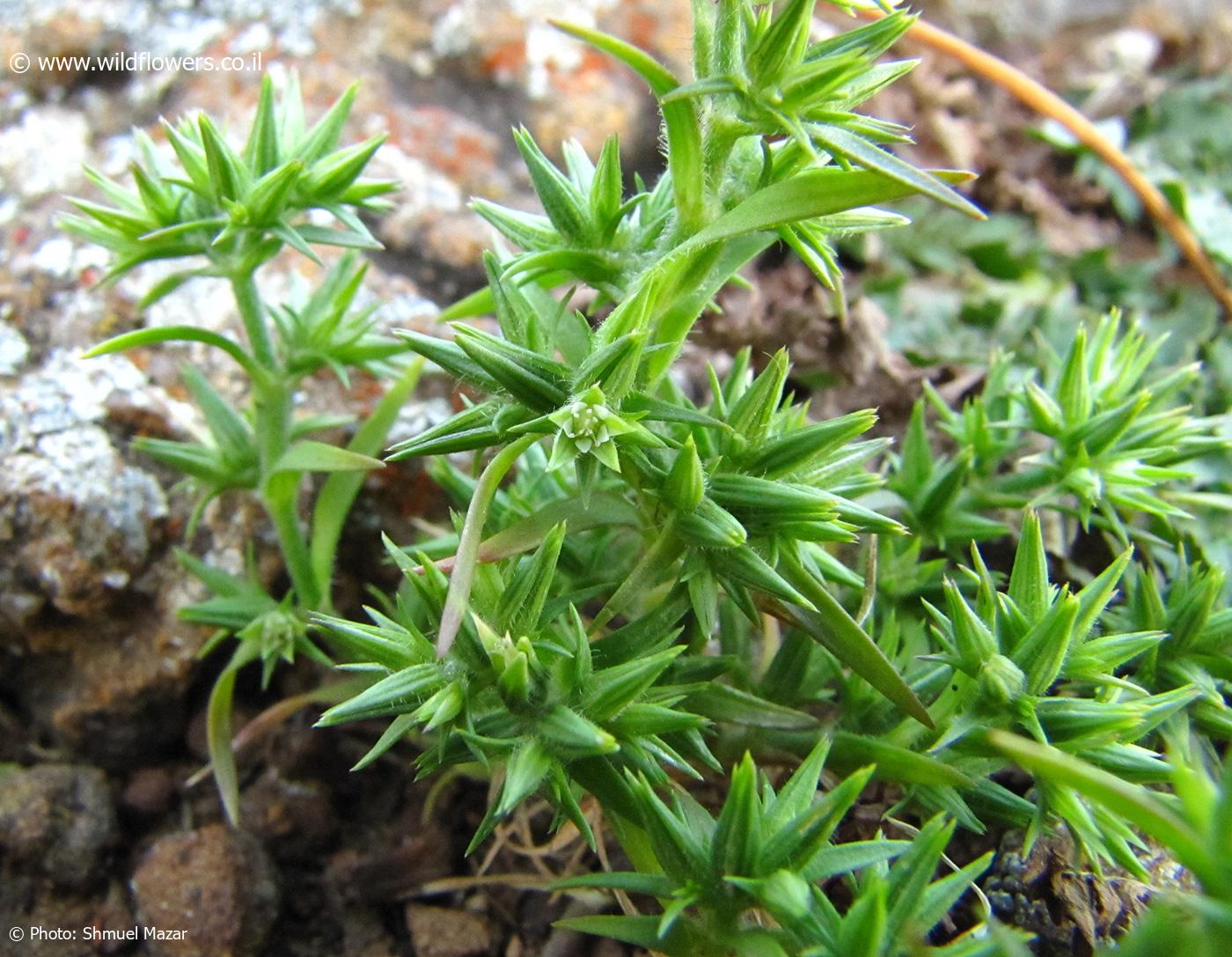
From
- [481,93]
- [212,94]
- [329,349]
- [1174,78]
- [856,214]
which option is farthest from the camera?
[1174,78]

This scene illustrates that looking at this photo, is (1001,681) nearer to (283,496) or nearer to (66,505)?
(283,496)

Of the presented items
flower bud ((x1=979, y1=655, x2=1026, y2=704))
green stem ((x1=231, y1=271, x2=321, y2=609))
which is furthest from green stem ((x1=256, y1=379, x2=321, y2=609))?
flower bud ((x1=979, y1=655, x2=1026, y2=704))

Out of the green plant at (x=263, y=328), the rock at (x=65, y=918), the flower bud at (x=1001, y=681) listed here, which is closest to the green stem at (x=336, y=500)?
the green plant at (x=263, y=328)

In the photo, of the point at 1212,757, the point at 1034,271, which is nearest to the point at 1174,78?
the point at 1034,271

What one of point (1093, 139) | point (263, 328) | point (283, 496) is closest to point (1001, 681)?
point (283, 496)

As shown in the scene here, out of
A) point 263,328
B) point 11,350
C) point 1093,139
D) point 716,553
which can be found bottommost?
point 11,350

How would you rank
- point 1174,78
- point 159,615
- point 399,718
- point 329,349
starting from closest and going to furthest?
point 399,718
point 329,349
point 159,615
point 1174,78

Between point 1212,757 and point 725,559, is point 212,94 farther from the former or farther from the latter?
point 1212,757
